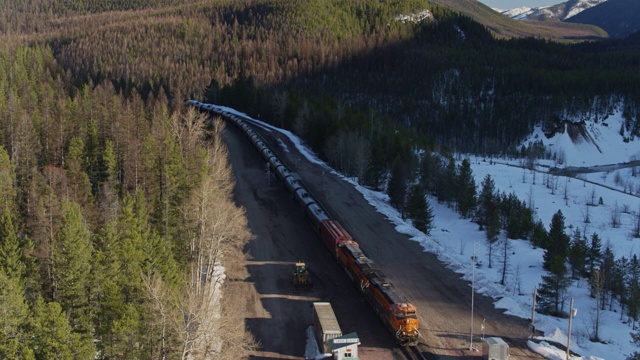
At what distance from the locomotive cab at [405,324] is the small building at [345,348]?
9.86 feet

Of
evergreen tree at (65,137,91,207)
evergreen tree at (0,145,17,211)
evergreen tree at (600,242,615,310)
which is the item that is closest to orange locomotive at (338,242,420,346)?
evergreen tree at (600,242,615,310)

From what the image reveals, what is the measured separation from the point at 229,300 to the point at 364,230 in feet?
57.6

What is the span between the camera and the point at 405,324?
32.7 m

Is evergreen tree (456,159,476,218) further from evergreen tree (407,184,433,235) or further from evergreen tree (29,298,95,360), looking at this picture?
evergreen tree (29,298,95,360)

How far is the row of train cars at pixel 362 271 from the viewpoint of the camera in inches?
1298

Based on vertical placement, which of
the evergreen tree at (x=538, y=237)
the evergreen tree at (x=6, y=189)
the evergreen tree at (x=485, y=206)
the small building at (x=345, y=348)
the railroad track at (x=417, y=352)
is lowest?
the railroad track at (x=417, y=352)

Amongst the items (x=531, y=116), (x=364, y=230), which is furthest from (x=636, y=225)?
(x=531, y=116)

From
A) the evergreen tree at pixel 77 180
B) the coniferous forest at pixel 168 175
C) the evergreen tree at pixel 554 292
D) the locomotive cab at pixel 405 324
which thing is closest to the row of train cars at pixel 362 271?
the locomotive cab at pixel 405 324

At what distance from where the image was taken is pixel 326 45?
19750cm

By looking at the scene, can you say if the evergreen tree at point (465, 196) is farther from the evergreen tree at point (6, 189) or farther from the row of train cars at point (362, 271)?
the evergreen tree at point (6, 189)

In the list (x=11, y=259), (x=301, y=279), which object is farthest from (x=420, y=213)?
(x=11, y=259)

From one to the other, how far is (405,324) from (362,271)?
6544mm

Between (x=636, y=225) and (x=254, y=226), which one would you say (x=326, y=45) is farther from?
(x=254, y=226)

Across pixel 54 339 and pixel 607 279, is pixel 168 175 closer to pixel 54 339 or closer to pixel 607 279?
pixel 54 339
